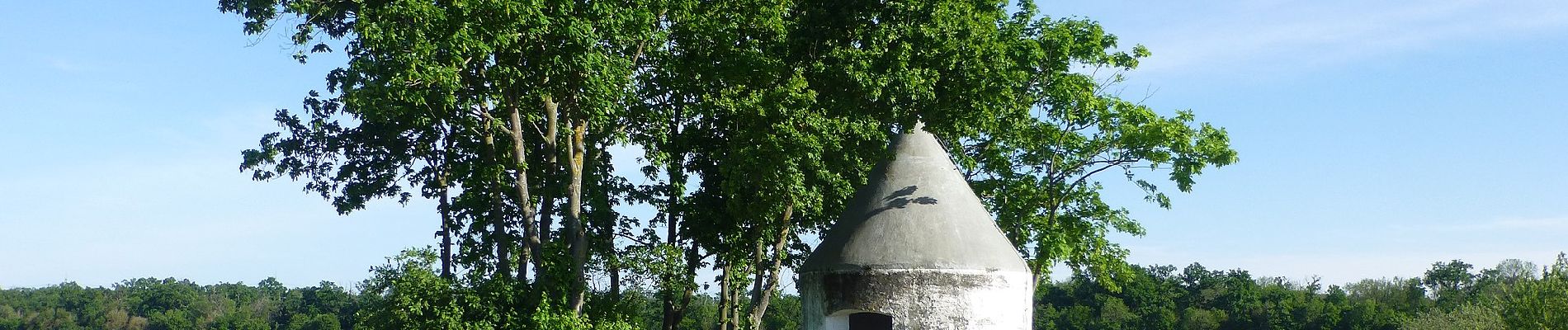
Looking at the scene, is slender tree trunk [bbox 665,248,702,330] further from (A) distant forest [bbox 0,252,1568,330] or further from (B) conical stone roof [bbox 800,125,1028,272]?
(B) conical stone roof [bbox 800,125,1028,272]

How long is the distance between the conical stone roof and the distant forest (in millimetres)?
5141

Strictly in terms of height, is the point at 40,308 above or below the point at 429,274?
above

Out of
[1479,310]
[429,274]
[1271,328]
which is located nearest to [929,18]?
[429,274]

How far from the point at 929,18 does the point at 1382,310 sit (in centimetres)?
6555

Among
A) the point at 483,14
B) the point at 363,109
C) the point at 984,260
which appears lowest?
the point at 984,260

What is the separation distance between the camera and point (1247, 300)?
293ft

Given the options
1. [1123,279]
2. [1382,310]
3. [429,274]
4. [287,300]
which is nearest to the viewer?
[429,274]

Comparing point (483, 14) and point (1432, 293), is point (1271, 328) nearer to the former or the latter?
point (1432, 293)

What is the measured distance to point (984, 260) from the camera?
60.2ft

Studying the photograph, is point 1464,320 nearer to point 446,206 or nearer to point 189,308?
point 446,206

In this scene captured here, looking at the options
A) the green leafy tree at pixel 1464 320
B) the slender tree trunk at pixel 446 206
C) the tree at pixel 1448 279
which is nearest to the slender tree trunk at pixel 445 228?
the slender tree trunk at pixel 446 206

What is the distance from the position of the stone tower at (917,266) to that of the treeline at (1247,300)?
202 ft

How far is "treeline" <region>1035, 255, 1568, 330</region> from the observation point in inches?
3223

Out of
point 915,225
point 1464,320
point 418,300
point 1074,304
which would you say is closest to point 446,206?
point 418,300
